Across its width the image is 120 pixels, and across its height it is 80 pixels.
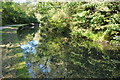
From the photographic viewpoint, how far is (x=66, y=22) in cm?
1702

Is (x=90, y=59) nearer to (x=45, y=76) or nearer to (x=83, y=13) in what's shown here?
(x=45, y=76)

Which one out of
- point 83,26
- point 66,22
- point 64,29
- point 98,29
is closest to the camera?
point 98,29

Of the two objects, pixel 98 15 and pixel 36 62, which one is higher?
pixel 98 15

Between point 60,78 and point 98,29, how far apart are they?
889cm

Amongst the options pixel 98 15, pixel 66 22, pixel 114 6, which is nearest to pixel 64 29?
pixel 66 22

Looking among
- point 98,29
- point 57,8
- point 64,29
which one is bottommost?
point 64,29

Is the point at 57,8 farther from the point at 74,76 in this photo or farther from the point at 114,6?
the point at 74,76

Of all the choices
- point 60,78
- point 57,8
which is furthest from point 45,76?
point 57,8

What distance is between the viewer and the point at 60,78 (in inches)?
209

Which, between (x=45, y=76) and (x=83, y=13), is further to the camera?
(x=83, y=13)

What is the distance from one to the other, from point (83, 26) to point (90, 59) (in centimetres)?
775

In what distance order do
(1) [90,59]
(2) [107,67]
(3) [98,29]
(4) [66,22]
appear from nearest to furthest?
(2) [107,67] → (1) [90,59] → (3) [98,29] → (4) [66,22]

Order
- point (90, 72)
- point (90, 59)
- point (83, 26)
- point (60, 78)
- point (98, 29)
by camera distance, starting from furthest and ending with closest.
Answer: point (83, 26) < point (98, 29) < point (90, 59) < point (90, 72) < point (60, 78)

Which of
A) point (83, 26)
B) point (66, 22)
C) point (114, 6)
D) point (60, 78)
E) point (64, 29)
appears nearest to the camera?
point (60, 78)
